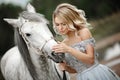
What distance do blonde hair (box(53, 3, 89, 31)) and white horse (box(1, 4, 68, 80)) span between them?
320 mm

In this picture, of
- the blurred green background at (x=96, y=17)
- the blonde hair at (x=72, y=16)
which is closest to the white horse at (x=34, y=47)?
the blonde hair at (x=72, y=16)

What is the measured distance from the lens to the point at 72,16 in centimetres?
719

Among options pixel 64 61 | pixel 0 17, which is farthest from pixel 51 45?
pixel 0 17

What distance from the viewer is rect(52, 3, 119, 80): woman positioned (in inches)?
279

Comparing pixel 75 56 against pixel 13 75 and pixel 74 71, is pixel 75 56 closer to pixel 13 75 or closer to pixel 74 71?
pixel 74 71

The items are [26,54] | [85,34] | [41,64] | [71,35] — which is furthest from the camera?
[26,54]

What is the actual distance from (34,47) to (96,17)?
2015cm

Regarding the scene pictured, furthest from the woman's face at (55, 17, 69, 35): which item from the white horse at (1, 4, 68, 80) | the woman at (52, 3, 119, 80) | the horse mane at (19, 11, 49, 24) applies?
the horse mane at (19, 11, 49, 24)

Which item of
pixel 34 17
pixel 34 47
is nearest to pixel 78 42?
pixel 34 47

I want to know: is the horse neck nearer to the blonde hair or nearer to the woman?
the woman

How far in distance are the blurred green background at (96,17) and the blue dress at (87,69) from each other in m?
7.39

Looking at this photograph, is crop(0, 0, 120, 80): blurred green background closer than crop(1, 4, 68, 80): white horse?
No

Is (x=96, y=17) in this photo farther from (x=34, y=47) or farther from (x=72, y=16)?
(x=72, y=16)

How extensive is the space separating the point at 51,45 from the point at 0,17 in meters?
13.0
